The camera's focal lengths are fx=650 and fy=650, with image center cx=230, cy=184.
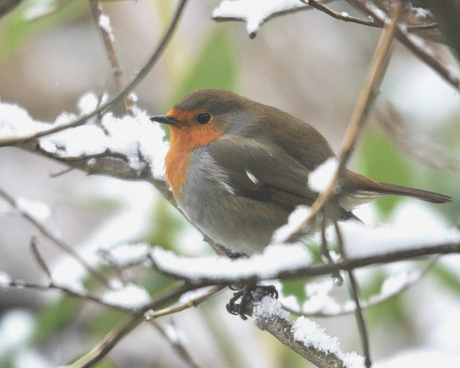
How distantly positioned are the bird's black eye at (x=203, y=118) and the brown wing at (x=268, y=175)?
226 mm

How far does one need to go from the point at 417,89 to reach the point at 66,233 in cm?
302

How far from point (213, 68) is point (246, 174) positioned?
0.53 meters

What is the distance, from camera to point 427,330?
3.81 m

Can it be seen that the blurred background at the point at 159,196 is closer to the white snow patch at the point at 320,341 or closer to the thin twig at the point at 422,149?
the thin twig at the point at 422,149

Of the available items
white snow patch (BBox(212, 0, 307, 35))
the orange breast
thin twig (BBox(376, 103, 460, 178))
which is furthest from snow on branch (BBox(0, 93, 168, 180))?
thin twig (BBox(376, 103, 460, 178))

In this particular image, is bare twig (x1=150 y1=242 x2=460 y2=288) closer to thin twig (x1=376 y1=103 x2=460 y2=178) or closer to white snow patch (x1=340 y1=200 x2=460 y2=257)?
white snow patch (x1=340 y1=200 x2=460 y2=257)

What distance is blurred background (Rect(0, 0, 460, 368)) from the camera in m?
2.78

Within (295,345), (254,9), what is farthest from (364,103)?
(295,345)

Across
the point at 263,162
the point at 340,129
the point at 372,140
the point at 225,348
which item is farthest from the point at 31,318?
the point at 340,129

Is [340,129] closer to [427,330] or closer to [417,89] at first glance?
[417,89]

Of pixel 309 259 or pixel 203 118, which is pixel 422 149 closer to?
pixel 309 259

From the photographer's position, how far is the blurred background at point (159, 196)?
2783mm

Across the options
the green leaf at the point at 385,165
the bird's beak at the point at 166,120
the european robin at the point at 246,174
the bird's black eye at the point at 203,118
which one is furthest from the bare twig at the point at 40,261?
the green leaf at the point at 385,165

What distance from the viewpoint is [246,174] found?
2547 mm
